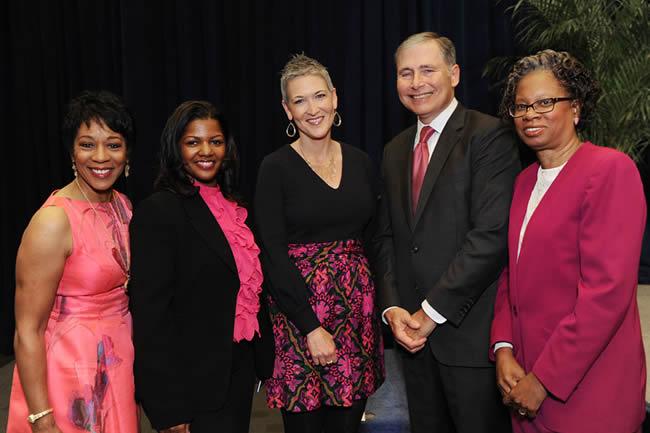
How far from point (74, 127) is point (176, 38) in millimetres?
3486

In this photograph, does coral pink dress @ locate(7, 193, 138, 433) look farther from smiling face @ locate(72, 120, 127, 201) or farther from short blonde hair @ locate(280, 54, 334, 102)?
short blonde hair @ locate(280, 54, 334, 102)

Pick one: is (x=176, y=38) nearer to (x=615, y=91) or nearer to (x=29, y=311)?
(x=615, y=91)

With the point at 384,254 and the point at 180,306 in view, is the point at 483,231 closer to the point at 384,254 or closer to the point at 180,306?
the point at 384,254

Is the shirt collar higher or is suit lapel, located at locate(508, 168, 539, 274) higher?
the shirt collar

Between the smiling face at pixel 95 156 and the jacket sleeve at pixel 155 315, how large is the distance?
0.17 metres

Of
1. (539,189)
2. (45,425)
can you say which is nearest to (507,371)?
(539,189)

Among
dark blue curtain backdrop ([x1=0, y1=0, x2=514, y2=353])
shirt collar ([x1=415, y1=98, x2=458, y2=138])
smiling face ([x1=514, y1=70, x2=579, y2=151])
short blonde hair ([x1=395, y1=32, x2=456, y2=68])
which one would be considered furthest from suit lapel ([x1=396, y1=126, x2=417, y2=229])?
A: dark blue curtain backdrop ([x1=0, y1=0, x2=514, y2=353])

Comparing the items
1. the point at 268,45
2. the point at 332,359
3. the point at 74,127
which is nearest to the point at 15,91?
the point at 268,45

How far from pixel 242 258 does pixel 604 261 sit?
3.43ft

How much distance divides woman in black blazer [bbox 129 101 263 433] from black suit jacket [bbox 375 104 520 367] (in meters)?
0.56

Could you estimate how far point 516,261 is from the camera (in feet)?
5.86

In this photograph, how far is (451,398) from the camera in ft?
6.76

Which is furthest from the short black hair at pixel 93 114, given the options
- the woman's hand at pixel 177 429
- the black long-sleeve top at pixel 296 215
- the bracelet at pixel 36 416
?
the woman's hand at pixel 177 429

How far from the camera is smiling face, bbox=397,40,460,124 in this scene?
2.14 metres
